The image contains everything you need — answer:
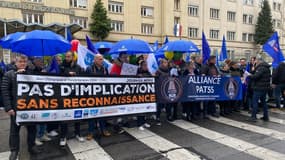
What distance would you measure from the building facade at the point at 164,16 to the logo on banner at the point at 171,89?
24.1 meters

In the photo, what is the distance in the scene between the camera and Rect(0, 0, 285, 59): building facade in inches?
1142

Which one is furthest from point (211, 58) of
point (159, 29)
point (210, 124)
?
point (159, 29)

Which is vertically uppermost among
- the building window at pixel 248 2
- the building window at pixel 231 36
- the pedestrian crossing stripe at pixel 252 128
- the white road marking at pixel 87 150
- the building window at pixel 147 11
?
the building window at pixel 248 2

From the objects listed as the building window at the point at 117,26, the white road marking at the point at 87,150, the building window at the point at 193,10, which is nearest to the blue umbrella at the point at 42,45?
the white road marking at the point at 87,150

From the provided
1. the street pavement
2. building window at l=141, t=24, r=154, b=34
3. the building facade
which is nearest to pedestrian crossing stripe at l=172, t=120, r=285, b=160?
the street pavement

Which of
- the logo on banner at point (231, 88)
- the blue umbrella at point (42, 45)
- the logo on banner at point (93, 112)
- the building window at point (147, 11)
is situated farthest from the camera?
the building window at point (147, 11)

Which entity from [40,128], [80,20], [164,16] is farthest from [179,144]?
[164,16]

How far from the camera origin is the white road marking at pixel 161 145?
5.36m

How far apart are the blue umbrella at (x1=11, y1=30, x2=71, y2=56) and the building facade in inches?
919

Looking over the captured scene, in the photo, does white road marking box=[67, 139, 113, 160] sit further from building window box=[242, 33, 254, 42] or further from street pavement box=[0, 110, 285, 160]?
building window box=[242, 33, 254, 42]

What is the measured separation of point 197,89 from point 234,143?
8.21ft

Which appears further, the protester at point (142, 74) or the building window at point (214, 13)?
the building window at point (214, 13)

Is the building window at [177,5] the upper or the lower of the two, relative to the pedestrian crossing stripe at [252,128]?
upper

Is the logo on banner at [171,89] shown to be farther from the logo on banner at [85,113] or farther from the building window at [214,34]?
the building window at [214,34]
